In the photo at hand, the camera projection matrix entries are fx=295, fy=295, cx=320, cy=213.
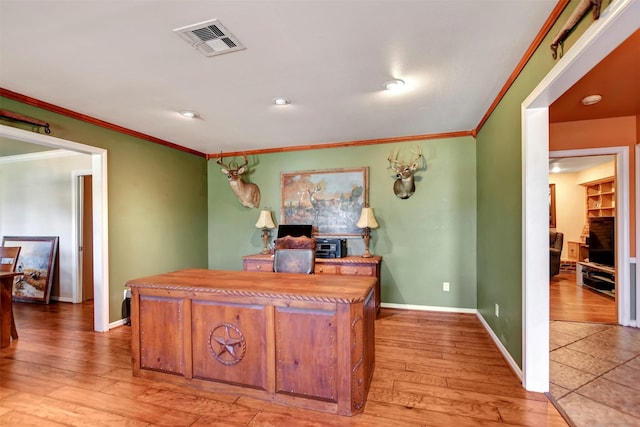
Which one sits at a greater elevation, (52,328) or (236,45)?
(236,45)

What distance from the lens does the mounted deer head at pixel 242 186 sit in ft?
14.7

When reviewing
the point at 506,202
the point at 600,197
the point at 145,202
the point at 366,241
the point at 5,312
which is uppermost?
the point at 600,197

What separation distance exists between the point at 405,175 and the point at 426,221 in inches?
28.7

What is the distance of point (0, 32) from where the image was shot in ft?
6.09

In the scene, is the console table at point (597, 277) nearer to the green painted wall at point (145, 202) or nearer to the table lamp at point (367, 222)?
the table lamp at point (367, 222)

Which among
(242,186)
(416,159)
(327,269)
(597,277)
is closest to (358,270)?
(327,269)

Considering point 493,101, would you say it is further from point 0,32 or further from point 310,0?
point 0,32

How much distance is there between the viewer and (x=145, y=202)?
404cm

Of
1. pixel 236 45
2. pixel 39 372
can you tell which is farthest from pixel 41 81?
pixel 39 372

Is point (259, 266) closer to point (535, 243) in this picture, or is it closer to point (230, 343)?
point (230, 343)

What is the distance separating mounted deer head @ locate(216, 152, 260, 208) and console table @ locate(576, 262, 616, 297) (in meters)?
5.73

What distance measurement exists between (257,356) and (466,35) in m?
2.56

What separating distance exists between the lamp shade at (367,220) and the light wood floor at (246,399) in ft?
4.83

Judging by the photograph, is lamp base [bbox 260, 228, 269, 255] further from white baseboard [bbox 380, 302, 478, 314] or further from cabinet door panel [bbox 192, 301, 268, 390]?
cabinet door panel [bbox 192, 301, 268, 390]
